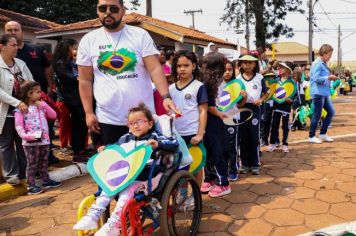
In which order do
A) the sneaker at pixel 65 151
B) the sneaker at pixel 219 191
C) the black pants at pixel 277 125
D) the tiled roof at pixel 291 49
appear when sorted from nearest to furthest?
the sneaker at pixel 219 191, the black pants at pixel 277 125, the sneaker at pixel 65 151, the tiled roof at pixel 291 49

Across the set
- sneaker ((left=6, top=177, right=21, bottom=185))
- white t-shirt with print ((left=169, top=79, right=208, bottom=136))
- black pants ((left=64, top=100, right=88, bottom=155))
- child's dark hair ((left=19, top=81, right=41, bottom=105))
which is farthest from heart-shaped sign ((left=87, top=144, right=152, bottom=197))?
black pants ((left=64, top=100, right=88, bottom=155))

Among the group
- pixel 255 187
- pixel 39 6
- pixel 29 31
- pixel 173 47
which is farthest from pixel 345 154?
pixel 39 6

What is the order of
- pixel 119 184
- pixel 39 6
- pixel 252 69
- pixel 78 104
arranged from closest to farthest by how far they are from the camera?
pixel 119 184
pixel 252 69
pixel 78 104
pixel 39 6

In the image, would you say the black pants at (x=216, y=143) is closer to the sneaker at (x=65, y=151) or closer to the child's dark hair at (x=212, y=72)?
the child's dark hair at (x=212, y=72)

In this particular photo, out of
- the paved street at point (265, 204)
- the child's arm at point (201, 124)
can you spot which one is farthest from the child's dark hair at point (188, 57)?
the paved street at point (265, 204)

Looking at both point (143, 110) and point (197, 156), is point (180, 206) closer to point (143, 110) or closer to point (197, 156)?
point (197, 156)

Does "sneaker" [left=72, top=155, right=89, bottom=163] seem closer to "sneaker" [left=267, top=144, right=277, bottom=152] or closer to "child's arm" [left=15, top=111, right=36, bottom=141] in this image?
"child's arm" [left=15, top=111, right=36, bottom=141]

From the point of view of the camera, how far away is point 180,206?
2.77m

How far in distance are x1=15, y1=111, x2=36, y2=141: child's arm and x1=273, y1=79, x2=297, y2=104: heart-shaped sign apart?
382 cm

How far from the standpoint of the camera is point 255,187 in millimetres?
4168

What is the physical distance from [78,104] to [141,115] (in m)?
2.78

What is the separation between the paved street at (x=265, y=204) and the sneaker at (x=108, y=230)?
1.01 m

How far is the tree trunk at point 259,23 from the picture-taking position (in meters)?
20.2

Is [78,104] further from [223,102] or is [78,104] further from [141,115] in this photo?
[141,115]
